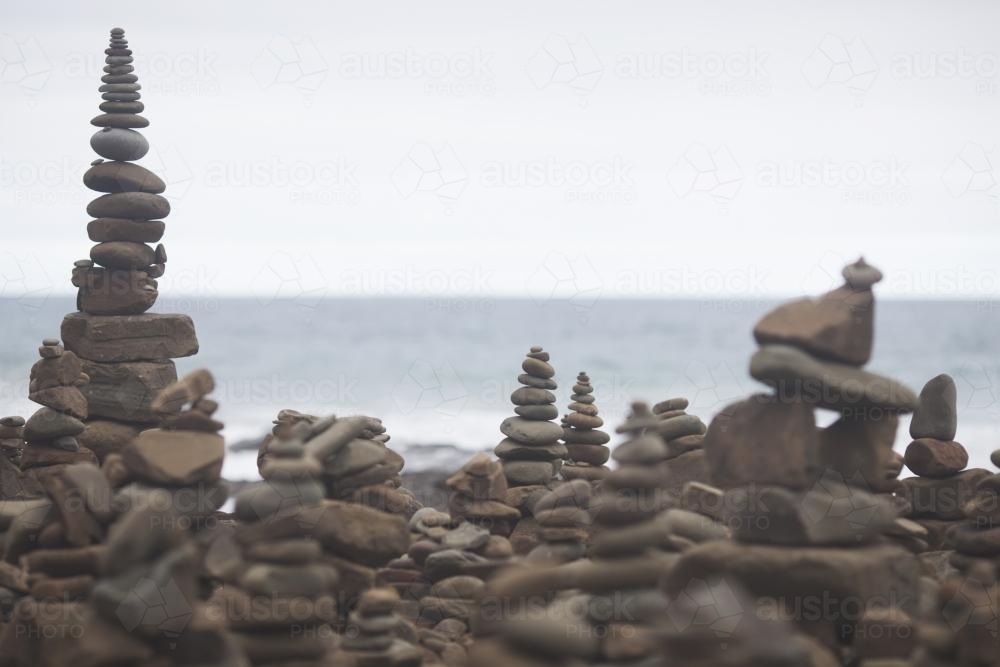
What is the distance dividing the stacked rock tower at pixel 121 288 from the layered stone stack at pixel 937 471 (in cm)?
602

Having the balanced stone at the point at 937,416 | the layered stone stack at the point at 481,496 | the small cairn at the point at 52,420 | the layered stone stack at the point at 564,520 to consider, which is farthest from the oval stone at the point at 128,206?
the balanced stone at the point at 937,416

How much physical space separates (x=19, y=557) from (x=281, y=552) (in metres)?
2.44

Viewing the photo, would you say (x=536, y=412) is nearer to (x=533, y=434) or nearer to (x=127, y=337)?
(x=533, y=434)

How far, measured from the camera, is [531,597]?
6988mm

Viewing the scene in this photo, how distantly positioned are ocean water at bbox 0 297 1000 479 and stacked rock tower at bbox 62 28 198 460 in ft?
25.9

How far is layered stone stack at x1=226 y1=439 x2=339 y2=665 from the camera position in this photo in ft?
20.8

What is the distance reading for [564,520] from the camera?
825 cm

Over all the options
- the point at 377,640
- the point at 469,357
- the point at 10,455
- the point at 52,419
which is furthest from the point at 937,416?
the point at 469,357

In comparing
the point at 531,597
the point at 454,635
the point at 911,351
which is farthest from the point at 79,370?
the point at 911,351

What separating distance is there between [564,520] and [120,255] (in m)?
4.87

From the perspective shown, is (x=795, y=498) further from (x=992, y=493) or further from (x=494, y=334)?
(x=494, y=334)

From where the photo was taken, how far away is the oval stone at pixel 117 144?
11.2m

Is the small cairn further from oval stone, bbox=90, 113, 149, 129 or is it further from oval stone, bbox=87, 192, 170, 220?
oval stone, bbox=90, 113, 149, 129

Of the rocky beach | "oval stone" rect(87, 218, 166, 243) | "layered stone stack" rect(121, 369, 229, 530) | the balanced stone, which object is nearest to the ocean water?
"oval stone" rect(87, 218, 166, 243)
